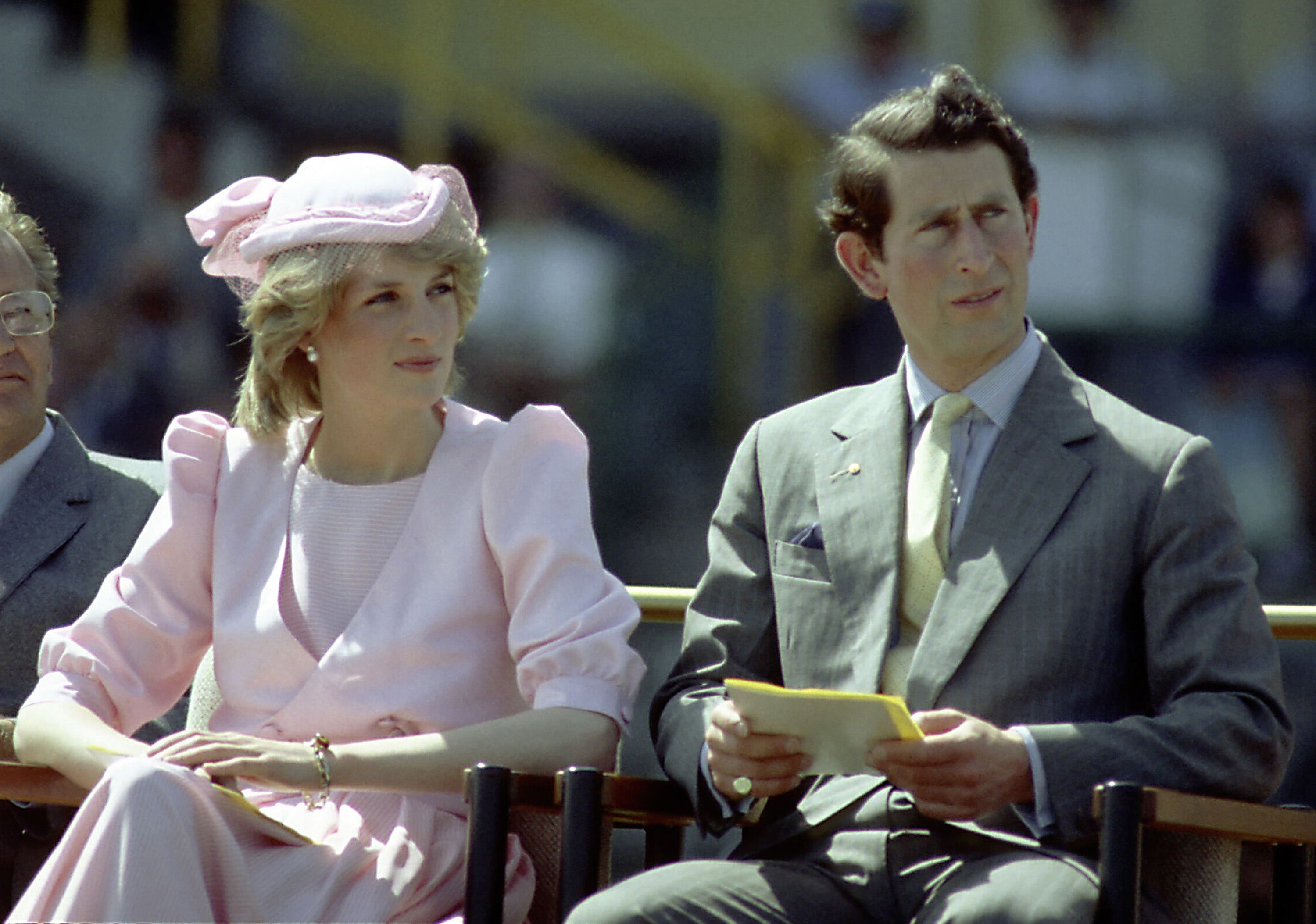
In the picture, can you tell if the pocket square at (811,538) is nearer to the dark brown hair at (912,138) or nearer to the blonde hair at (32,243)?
the dark brown hair at (912,138)

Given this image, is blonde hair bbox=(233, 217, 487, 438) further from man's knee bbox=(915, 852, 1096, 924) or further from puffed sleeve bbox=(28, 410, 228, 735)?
man's knee bbox=(915, 852, 1096, 924)

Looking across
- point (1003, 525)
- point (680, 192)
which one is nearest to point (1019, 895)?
point (1003, 525)

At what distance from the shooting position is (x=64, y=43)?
9.45 metres

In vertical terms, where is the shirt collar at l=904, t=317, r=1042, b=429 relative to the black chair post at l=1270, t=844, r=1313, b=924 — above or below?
above

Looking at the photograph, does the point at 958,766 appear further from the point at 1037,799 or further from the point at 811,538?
the point at 811,538

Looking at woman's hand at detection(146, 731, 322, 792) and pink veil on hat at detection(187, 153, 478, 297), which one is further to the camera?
pink veil on hat at detection(187, 153, 478, 297)

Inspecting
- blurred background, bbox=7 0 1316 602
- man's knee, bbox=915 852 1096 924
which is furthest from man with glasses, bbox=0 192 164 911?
blurred background, bbox=7 0 1316 602

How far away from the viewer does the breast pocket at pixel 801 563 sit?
263 centimetres

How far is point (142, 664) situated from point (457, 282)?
721 mm

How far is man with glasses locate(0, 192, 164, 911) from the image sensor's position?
304 centimetres

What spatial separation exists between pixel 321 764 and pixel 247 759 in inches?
3.9

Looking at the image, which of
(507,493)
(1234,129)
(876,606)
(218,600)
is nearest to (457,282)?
(507,493)

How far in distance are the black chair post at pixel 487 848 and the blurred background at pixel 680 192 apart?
580 centimetres

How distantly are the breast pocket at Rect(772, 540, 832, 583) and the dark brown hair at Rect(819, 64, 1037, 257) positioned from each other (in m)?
0.45
